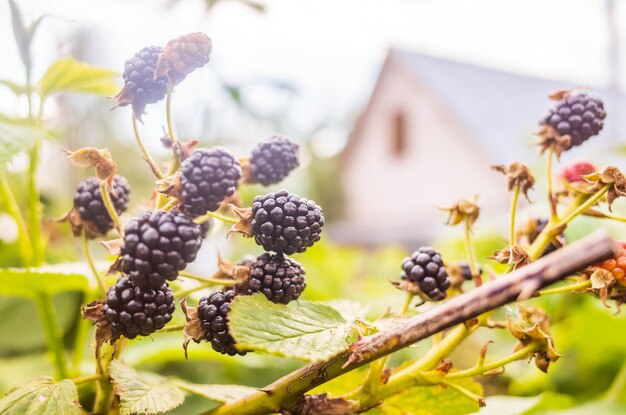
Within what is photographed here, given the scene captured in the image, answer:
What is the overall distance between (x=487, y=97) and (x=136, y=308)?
13.0m

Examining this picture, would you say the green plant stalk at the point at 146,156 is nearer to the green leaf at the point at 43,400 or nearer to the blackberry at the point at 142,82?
the blackberry at the point at 142,82

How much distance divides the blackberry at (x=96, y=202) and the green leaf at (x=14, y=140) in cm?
7

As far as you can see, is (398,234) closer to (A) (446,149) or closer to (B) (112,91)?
(A) (446,149)

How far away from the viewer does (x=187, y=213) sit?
0.45 meters

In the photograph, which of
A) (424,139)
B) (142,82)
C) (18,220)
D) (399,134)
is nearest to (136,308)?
(142,82)

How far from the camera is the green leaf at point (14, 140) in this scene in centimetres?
56

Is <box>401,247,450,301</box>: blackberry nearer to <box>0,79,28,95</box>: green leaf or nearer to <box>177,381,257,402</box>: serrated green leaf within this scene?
<box>177,381,257,402</box>: serrated green leaf

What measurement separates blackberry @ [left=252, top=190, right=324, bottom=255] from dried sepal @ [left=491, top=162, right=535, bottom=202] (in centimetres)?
19

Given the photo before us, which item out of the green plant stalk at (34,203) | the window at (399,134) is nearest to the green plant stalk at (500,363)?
the green plant stalk at (34,203)

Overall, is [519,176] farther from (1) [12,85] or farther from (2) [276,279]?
(1) [12,85]

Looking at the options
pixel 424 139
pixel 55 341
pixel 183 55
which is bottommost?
pixel 424 139

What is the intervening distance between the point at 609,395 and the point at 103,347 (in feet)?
2.52

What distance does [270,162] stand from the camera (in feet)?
1.90

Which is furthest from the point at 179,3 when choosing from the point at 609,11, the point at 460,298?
the point at 609,11
